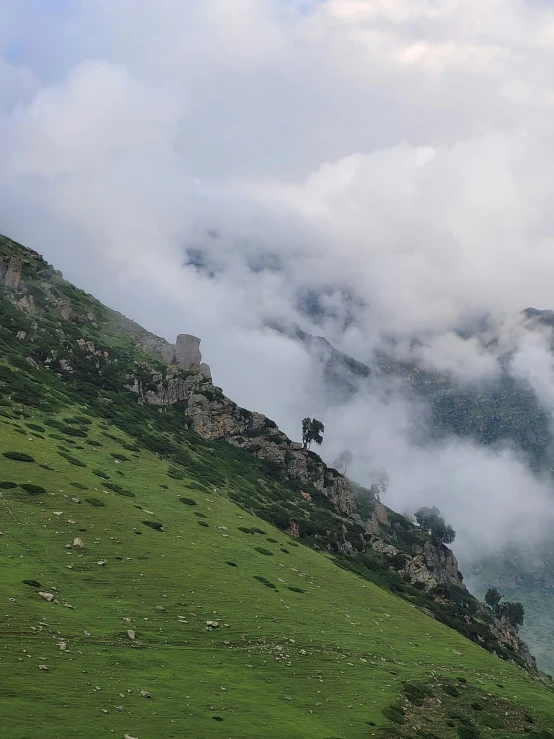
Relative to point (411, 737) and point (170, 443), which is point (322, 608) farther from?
point (170, 443)

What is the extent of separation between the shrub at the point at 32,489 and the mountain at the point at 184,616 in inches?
5.9

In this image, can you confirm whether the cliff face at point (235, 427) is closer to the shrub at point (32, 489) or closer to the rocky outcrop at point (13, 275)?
the rocky outcrop at point (13, 275)

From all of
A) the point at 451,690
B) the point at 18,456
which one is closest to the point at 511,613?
the point at 451,690

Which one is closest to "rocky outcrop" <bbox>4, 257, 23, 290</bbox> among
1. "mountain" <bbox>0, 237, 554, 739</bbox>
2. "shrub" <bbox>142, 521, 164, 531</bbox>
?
"mountain" <bbox>0, 237, 554, 739</bbox>

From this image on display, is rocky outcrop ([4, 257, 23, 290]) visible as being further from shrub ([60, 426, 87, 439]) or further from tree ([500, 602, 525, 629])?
tree ([500, 602, 525, 629])

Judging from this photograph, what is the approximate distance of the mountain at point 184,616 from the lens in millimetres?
34562

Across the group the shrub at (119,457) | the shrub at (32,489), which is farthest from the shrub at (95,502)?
the shrub at (119,457)

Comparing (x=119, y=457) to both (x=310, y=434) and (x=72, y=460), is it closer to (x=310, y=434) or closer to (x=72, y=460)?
(x=72, y=460)

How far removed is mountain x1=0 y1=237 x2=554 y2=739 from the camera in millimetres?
34562

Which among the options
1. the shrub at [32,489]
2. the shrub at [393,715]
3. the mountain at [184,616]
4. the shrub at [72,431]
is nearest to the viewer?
the mountain at [184,616]

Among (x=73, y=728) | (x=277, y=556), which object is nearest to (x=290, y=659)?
(x=73, y=728)

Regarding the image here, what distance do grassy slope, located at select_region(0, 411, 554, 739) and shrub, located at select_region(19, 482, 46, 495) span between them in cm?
60

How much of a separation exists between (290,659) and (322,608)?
16.9m

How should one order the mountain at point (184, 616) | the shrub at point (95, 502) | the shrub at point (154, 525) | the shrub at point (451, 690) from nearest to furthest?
the mountain at point (184, 616)
the shrub at point (451, 690)
the shrub at point (95, 502)
the shrub at point (154, 525)
